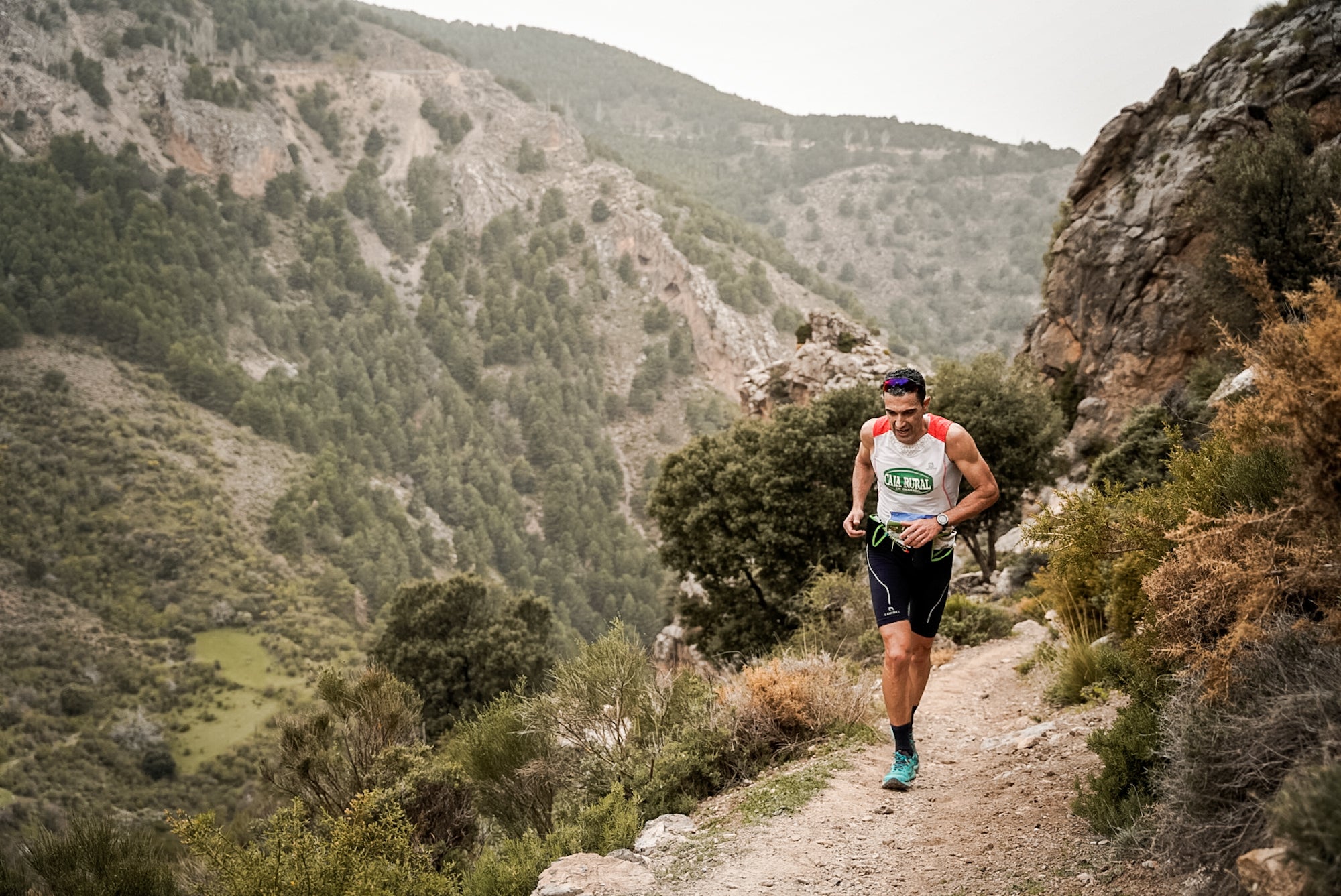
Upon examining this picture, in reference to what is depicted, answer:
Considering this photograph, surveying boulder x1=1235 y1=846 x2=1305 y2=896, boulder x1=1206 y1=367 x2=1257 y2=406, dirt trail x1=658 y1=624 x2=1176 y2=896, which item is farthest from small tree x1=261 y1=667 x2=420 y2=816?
boulder x1=1206 y1=367 x2=1257 y2=406

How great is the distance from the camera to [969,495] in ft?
14.2

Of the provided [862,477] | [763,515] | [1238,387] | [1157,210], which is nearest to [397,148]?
[1157,210]

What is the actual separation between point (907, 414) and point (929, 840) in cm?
219

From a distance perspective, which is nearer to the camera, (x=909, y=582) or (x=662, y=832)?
(x=909, y=582)

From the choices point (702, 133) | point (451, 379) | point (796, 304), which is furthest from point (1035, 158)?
point (451, 379)

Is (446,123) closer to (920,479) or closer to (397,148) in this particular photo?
(397,148)

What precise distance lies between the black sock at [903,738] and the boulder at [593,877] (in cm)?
166

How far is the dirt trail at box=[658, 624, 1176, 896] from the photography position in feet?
11.2

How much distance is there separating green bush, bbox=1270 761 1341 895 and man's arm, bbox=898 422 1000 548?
7.54 feet

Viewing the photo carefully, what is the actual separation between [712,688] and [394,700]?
13.4 ft

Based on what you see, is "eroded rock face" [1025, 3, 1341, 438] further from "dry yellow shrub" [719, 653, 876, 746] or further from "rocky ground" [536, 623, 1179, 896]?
"rocky ground" [536, 623, 1179, 896]

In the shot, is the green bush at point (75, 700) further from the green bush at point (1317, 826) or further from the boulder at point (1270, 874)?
the green bush at point (1317, 826)

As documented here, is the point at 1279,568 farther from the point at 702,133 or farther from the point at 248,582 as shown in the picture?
the point at 702,133

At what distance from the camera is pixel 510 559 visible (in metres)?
78.2
